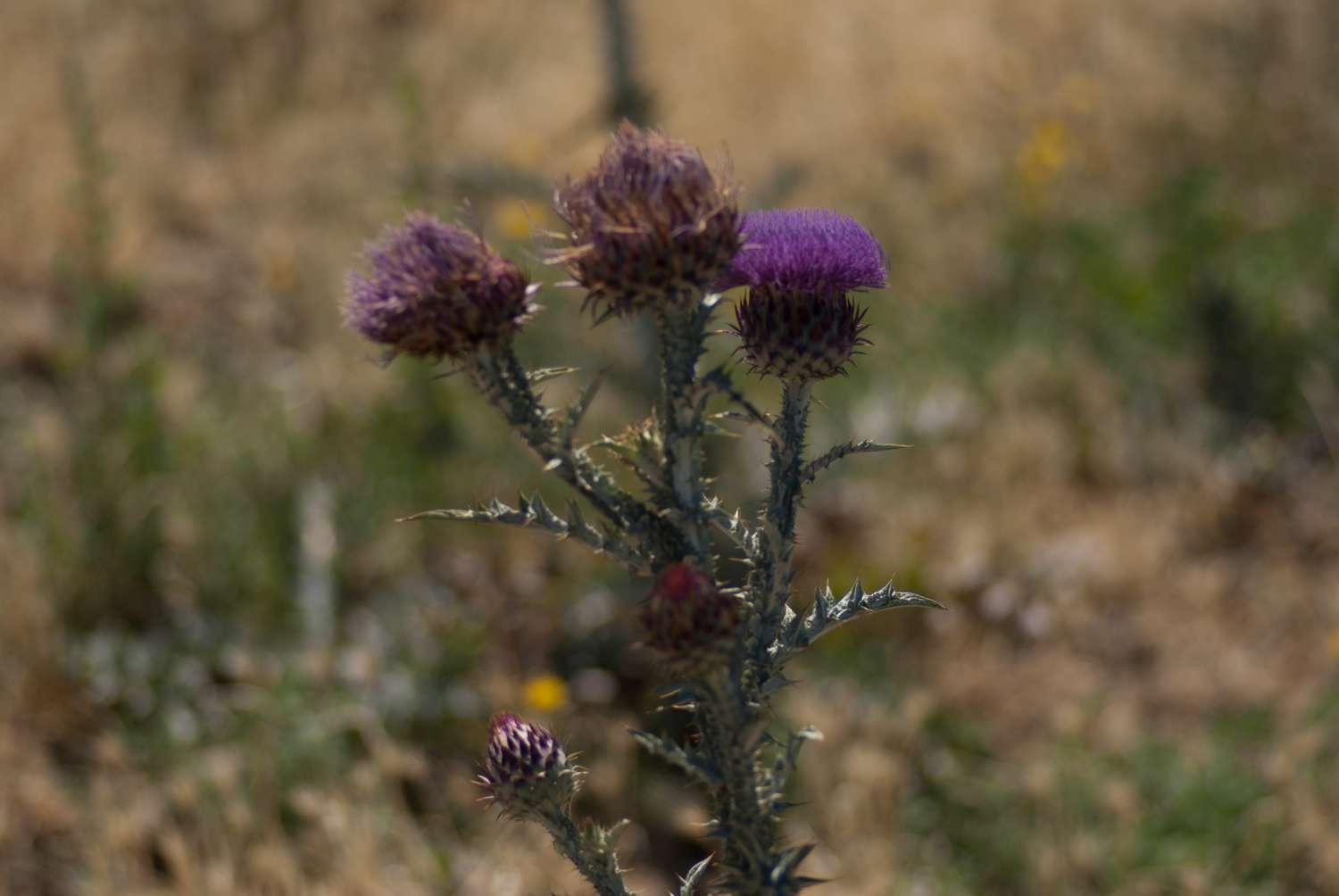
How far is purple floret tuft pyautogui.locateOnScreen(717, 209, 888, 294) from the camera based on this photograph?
1.40 meters

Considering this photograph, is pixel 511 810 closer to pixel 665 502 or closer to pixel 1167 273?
pixel 665 502

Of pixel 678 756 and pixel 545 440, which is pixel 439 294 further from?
pixel 678 756

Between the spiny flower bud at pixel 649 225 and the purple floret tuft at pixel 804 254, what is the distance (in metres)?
0.14

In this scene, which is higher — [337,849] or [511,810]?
[337,849]

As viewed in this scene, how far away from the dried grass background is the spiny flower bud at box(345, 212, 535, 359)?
103cm

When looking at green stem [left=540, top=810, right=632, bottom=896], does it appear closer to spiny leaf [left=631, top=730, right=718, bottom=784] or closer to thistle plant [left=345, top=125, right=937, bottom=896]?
thistle plant [left=345, top=125, right=937, bottom=896]

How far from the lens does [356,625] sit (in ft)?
13.0

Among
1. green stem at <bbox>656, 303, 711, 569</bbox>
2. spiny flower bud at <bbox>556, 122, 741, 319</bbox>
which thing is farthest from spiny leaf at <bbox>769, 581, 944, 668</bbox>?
spiny flower bud at <bbox>556, 122, 741, 319</bbox>

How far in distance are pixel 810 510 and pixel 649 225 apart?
11.4 ft

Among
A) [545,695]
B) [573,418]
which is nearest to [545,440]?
[573,418]

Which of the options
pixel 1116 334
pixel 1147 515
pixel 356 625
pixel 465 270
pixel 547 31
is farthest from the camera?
pixel 547 31

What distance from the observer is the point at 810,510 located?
4.61 metres

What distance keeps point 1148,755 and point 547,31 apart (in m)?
7.47

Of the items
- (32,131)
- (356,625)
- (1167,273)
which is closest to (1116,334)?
(1167,273)
